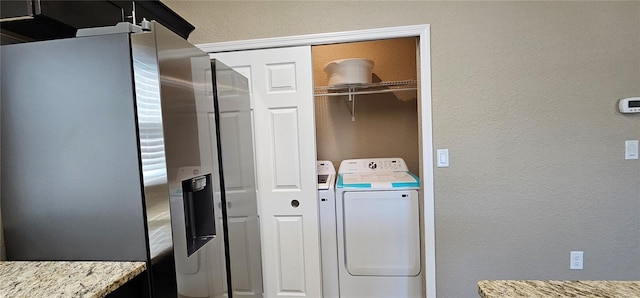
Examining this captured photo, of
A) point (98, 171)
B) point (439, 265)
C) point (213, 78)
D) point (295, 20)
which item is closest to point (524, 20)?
point (295, 20)

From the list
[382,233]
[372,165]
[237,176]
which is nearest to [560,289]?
[237,176]

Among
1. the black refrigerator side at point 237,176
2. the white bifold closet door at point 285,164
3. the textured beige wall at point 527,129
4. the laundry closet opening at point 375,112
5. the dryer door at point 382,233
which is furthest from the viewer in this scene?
the laundry closet opening at point 375,112

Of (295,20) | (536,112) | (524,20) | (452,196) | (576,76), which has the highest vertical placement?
(295,20)

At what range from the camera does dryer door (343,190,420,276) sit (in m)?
2.05

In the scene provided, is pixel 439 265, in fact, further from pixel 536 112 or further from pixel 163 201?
pixel 163 201

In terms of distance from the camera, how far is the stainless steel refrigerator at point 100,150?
935 mm

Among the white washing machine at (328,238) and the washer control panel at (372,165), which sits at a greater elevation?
the washer control panel at (372,165)

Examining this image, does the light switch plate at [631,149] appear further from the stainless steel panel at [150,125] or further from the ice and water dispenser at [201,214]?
the stainless steel panel at [150,125]

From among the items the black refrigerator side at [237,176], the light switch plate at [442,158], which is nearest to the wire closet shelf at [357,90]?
the light switch plate at [442,158]

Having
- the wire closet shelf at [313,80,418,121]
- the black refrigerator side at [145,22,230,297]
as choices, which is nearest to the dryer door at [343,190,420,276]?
the wire closet shelf at [313,80,418,121]

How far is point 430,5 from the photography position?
5.68 feet

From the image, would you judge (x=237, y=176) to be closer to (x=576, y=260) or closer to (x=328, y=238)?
(x=328, y=238)

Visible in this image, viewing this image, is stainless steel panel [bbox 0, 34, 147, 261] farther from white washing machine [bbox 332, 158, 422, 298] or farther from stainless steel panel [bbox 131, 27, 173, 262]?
white washing machine [bbox 332, 158, 422, 298]

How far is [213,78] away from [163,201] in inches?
24.8
